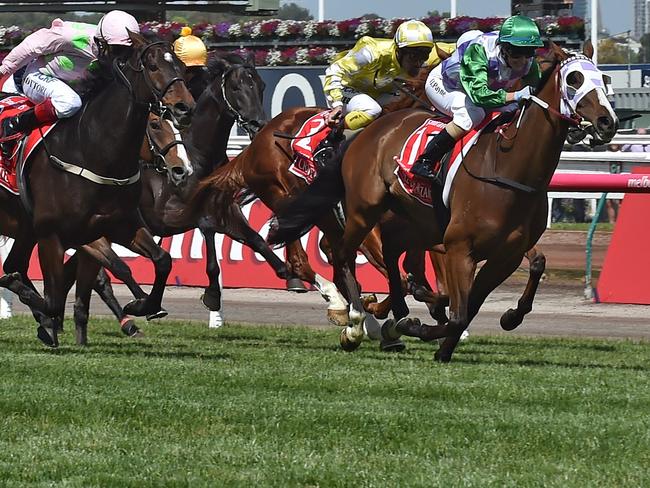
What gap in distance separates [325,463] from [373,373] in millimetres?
2462

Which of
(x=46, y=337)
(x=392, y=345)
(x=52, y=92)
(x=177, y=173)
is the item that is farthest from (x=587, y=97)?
(x=46, y=337)

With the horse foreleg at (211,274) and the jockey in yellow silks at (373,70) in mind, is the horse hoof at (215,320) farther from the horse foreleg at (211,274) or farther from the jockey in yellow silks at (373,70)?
the jockey in yellow silks at (373,70)

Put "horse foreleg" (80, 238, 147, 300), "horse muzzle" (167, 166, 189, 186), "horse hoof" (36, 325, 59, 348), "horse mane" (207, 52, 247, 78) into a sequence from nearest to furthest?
1. "horse hoof" (36, 325, 59, 348)
2. "horse foreleg" (80, 238, 147, 300)
3. "horse muzzle" (167, 166, 189, 186)
4. "horse mane" (207, 52, 247, 78)

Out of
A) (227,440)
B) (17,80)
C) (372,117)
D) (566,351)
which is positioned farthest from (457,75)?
(227,440)

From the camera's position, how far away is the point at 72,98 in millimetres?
8992

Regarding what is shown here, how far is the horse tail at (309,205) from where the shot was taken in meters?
10.0

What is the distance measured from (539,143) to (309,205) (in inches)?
89.0

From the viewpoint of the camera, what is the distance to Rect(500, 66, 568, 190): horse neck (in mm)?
8211

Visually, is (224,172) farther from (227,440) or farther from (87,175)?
(227,440)

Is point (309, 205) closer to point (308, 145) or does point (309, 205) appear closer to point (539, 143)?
point (308, 145)

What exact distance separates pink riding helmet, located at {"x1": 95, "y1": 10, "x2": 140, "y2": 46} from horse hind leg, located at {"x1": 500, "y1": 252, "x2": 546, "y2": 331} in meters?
2.91

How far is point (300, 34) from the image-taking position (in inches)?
800

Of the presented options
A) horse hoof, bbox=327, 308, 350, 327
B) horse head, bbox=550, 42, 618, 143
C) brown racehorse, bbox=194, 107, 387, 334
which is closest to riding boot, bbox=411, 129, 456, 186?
horse head, bbox=550, 42, 618, 143

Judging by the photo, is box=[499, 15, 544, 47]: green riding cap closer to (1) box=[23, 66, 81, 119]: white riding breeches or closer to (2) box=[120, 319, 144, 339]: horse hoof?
(1) box=[23, 66, 81, 119]: white riding breeches
